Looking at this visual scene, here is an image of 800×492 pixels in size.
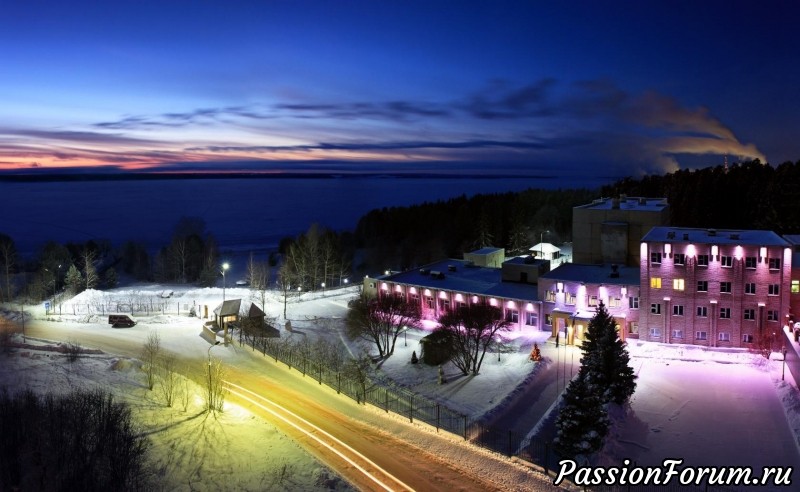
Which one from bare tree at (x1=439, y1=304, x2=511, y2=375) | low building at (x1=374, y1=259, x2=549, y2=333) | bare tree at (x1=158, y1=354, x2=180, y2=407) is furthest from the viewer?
low building at (x1=374, y1=259, x2=549, y2=333)

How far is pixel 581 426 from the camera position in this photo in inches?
1074

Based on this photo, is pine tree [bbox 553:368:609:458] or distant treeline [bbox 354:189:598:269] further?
distant treeline [bbox 354:189:598:269]

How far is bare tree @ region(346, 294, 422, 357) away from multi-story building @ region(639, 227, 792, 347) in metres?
17.5

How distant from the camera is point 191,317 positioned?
5766cm

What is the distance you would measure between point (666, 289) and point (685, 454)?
63.0ft

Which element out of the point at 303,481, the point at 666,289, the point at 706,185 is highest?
the point at 706,185

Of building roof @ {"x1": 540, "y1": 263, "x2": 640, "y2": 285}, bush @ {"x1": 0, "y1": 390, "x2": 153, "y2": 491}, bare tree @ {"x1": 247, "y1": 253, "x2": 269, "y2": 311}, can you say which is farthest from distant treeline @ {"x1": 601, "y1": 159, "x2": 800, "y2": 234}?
bush @ {"x1": 0, "y1": 390, "x2": 153, "y2": 491}

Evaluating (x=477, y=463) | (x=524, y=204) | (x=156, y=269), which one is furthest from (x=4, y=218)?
(x=477, y=463)

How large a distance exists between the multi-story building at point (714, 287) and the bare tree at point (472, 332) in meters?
11.4

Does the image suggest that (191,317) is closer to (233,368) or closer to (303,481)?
(233,368)

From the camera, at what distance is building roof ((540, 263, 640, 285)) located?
162 ft

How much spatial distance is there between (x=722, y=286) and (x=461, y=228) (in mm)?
64904

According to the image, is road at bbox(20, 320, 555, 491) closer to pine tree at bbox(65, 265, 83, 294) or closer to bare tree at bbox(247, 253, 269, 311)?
bare tree at bbox(247, 253, 269, 311)

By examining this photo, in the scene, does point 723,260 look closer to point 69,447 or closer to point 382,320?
point 382,320
